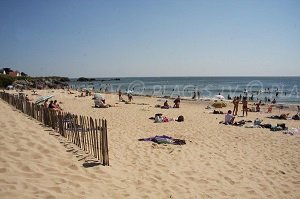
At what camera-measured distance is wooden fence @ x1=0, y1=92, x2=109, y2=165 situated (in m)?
6.77

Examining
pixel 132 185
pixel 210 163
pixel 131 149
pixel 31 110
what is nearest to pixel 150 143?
pixel 131 149

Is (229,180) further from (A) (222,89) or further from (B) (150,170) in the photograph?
(A) (222,89)

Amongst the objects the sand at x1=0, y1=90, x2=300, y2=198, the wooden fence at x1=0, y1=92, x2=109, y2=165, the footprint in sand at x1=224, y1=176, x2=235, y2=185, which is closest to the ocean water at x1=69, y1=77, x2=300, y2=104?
the sand at x1=0, y1=90, x2=300, y2=198

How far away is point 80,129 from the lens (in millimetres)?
7938

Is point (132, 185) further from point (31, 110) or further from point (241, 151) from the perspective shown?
point (31, 110)

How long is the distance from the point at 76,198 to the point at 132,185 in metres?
1.52

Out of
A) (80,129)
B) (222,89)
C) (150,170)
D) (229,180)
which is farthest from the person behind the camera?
(222,89)

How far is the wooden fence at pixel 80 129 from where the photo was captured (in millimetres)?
6770

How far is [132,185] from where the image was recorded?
234 inches

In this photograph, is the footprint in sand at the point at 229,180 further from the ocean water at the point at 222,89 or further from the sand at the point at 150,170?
the ocean water at the point at 222,89

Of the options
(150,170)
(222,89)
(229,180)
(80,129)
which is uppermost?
(80,129)

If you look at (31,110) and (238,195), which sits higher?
(31,110)

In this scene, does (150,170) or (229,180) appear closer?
(229,180)

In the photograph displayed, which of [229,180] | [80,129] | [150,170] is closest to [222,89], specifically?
[229,180]
